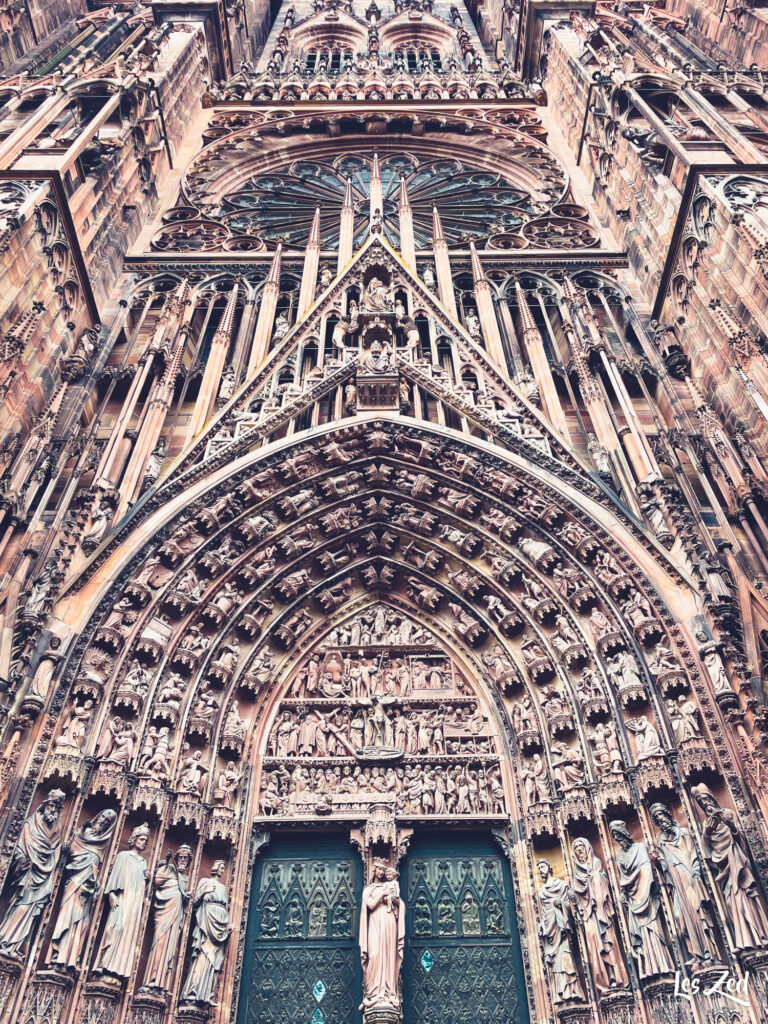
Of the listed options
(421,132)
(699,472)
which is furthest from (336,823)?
(421,132)

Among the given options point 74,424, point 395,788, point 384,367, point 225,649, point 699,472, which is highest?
point 384,367

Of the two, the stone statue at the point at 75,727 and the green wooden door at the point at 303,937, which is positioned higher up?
the stone statue at the point at 75,727

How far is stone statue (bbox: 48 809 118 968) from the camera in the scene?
658 cm

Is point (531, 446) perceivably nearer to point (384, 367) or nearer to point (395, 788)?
point (384, 367)

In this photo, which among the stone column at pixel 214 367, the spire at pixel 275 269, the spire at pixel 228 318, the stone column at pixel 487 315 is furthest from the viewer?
the spire at pixel 275 269

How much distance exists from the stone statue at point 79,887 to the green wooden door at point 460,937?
2.77 metres

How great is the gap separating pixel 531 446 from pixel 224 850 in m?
5.36

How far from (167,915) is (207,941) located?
413 mm

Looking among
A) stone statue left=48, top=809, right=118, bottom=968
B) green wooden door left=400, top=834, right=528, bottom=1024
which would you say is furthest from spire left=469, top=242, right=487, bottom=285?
stone statue left=48, top=809, right=118, bottom=968

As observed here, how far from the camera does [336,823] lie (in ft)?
27.4

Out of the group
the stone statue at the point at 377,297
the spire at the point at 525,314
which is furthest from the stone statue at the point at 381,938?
the spire at the point at 525,314

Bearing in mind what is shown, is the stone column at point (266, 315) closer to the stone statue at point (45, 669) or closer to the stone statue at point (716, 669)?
the stone statue at point (45, 669)

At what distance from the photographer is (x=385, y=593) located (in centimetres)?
1043
